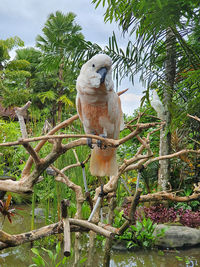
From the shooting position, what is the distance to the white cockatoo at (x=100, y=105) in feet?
4.72

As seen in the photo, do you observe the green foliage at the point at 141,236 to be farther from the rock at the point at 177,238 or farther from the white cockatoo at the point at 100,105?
the white cockatoo at the point at 100,105

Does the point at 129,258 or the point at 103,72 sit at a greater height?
the point at 103,72

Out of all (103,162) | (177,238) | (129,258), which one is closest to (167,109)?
(177,238)

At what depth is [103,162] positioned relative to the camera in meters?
1.82

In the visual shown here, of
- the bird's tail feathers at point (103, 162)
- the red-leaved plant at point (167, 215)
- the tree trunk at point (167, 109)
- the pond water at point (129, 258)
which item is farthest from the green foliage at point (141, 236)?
the bird's tail feathers at point (103, 162)

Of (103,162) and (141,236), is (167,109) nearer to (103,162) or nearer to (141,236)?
(141,236)

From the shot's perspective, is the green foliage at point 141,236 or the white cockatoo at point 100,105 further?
the green foliage at point 141,236

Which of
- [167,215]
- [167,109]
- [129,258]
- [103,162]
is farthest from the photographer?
[167,109]

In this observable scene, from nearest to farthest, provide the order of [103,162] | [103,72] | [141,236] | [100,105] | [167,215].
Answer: [103,72] → [100,105] → [103,162] → [141,236] → [167,215]

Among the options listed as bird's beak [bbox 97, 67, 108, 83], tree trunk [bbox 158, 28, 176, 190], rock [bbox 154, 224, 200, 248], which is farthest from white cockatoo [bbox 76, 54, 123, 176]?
tree trunk [bbox 158, 28, 176, 190]

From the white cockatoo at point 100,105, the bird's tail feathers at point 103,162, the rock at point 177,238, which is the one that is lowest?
the rock at point 177,238

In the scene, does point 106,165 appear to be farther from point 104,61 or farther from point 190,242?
point 190,242

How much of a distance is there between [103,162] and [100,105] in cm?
40

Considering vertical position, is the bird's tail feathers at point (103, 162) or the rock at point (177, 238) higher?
the bird's tail feathers at point (103, 162)
